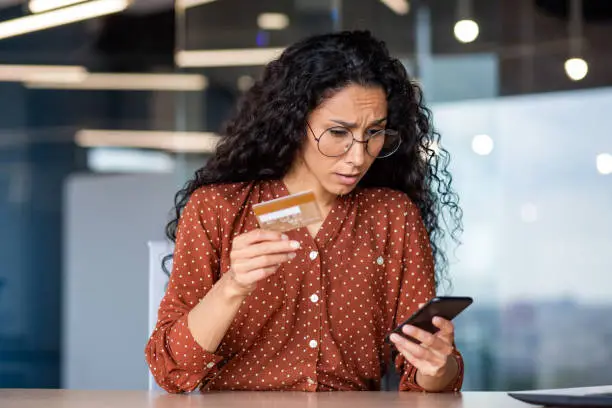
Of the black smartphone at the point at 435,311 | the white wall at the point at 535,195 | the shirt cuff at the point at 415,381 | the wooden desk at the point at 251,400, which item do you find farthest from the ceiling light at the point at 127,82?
the black smartphone at the point at 435,311

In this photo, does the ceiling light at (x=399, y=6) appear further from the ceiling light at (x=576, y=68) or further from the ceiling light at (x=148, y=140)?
the ceiling light at (x=148, y=140)

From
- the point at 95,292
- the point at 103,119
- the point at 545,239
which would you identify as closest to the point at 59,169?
the point at 103,119

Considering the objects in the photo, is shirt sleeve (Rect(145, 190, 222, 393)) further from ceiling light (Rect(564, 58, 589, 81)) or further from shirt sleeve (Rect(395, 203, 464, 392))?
ceiling light (Rect(564, 58, 589, 81))

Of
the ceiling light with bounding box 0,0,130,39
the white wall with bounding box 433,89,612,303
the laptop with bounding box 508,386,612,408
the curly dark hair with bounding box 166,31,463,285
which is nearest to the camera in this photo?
the laptop with bounding box 508,386,612,408

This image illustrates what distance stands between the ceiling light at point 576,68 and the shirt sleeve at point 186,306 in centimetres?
290

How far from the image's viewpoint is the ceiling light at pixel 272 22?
475cm

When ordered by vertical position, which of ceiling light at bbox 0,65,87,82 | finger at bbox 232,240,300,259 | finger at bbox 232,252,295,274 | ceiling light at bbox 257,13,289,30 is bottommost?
finger at bbox 232,252,295,274

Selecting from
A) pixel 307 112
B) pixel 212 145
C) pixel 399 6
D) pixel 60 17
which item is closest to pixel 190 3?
pixel 60 17

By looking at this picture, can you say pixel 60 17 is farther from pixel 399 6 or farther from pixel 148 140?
pixel 399 6

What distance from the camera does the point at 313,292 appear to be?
206 cm

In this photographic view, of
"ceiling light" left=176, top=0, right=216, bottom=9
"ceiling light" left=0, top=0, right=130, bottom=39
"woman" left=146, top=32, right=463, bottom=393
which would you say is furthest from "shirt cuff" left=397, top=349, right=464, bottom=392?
"ceiling light" left=0, top=0, right=130, bottom=39

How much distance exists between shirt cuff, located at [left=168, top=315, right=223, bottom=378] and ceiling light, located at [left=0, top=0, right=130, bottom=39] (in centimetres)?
329

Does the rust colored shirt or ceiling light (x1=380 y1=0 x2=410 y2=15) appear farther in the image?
ceiling light (x1=380 y1=0 x2=410 y2=15)

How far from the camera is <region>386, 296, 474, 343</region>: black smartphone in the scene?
5.17 ft
